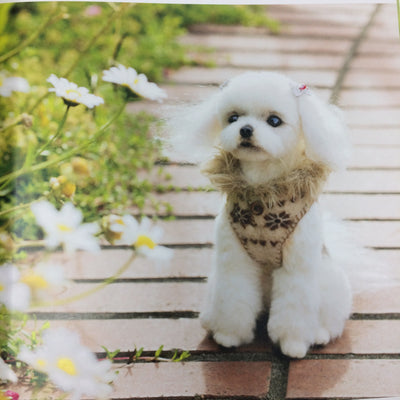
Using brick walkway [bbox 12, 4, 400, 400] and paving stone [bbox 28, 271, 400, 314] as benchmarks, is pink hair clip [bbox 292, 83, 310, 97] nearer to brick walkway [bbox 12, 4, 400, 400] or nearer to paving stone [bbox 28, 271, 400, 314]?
brick walkway [bbox 12, 4, 400, 400]

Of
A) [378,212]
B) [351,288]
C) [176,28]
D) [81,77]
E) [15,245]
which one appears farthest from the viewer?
[176,28]

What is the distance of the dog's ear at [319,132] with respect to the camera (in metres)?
0.68

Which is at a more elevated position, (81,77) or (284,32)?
(284,32)

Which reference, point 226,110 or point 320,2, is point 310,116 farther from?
point 320,2

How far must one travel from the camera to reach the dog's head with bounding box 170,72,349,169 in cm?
67

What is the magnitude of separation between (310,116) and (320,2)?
0.81 ft

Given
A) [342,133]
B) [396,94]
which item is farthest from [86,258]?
[396,94]

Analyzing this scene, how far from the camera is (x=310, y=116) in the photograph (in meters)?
0.68


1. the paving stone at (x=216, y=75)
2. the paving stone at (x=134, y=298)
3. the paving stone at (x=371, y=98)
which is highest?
the paving stone at (x=216, y=75)

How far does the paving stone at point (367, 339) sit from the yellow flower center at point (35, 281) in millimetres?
398

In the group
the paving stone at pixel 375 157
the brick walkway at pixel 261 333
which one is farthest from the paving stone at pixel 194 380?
the paving stone at pixel 375 157

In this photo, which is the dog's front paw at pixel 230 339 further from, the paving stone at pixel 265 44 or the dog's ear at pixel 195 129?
the paving stone at pixel 265 44

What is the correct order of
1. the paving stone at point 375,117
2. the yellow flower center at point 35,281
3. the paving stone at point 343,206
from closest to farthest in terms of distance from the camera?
the yellow flower center at point 35,281
the paving stone at point 343,206
the paving stone at point 375,117

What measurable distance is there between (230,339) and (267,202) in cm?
17
